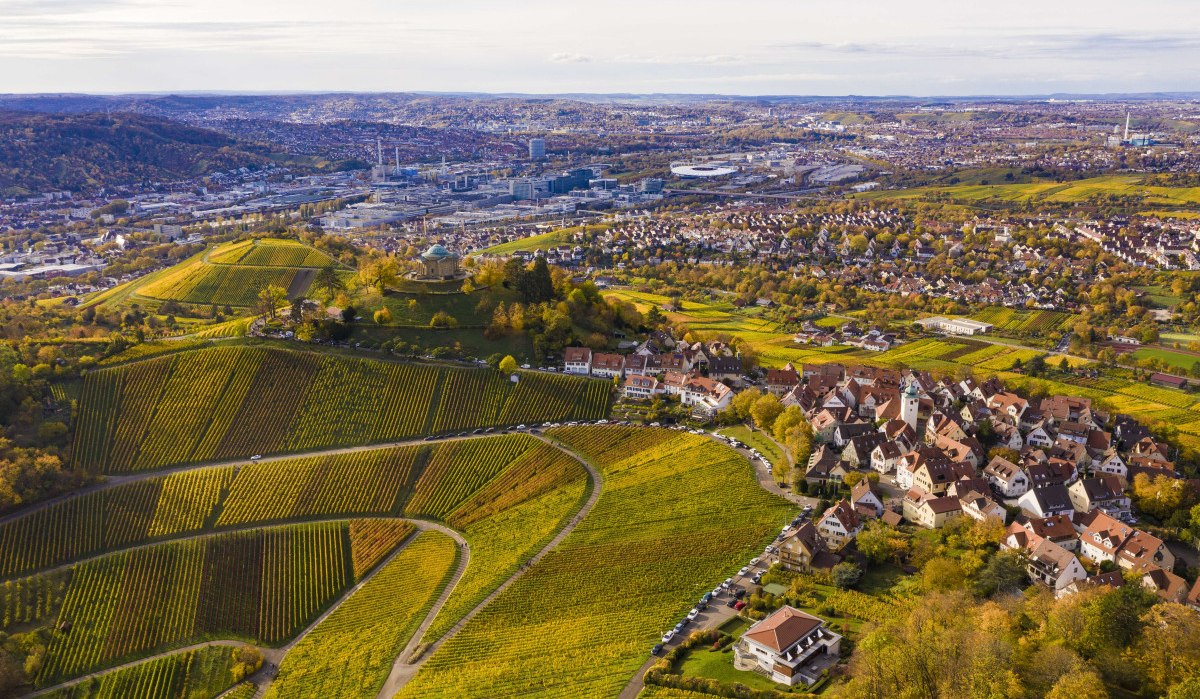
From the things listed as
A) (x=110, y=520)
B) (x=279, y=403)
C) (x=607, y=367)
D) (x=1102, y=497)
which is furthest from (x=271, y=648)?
(x=1102, y=497)

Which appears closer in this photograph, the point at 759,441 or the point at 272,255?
the point at 759,441

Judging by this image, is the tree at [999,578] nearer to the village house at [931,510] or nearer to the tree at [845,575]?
the tree at [845,575]

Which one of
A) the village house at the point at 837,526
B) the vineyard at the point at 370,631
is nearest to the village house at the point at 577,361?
the vineyard at the point at 370,631

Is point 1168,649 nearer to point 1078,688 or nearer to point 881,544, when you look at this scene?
point 1078,688

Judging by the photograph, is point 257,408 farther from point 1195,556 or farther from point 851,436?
point 1195,556

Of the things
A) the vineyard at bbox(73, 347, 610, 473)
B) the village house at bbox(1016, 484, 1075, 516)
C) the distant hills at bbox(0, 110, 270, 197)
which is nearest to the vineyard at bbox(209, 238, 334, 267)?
the vineyard at bbox(73, 347, 610, 473)
